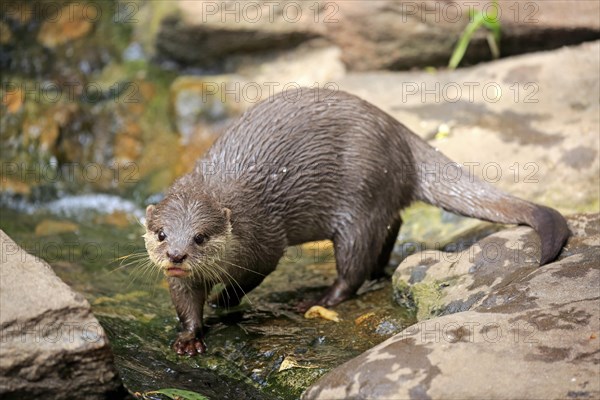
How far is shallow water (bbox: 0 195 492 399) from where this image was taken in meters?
3.51

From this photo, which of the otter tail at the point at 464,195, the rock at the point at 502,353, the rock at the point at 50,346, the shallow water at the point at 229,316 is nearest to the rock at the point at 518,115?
the shallow water at the point at 229,316

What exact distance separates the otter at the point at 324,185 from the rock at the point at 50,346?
3.54ft

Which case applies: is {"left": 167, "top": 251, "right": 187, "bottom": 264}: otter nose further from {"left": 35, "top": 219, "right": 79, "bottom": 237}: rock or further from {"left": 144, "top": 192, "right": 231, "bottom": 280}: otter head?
{"left": 35, "top": 219, "right": 79, "bottom": 237}: rock

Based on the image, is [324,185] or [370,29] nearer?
[324,185]

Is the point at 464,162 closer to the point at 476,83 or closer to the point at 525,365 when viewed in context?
the point at 476,83

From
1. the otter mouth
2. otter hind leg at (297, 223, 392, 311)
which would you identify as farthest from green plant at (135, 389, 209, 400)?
otter hind leg at (297, 223, 392, 311)

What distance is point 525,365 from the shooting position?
9.26 feet

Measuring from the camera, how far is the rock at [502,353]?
2.74 metres

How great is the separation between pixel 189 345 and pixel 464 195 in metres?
1.52

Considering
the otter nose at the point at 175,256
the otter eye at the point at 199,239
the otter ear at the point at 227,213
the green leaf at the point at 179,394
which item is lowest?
the green leaf at the point at 179,394

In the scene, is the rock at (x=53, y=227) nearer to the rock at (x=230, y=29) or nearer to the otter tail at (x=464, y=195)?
the rock at (x=230, y=29)

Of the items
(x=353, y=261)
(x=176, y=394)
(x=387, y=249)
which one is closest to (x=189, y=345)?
(x=176, y=394)

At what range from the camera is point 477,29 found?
6184mm

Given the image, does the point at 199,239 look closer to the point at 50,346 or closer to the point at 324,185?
the point at 324,185
